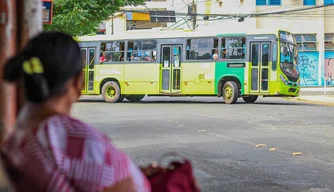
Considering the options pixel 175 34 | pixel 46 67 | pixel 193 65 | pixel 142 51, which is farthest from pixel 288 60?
pixel 46 67

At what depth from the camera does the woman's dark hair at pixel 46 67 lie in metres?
1.67

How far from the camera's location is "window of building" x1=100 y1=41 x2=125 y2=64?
23688mm

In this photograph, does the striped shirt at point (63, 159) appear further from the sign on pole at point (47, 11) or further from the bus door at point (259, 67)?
the bus door at point (259, 67)

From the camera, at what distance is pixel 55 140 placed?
1.60 meters

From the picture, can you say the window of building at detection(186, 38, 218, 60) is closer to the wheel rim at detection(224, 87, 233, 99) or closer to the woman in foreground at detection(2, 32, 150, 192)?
the wheel rim at detection(224, 87, 233, 99)

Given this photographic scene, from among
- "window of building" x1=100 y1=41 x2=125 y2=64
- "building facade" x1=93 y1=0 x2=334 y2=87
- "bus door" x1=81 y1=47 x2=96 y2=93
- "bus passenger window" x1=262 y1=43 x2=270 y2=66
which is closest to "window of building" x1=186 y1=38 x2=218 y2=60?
"bus passenger window" x1=262 y1=43 x2=270 y2=66

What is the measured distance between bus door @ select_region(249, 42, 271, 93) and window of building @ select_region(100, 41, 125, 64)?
19.7ft

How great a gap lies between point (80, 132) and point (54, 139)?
0.08 meters

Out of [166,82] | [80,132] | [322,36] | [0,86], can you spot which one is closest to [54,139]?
[80,132]

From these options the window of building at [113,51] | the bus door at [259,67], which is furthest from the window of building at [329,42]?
the window of building at [113,51]

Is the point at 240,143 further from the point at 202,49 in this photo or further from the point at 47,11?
the point at 202,49

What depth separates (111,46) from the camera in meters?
24.0

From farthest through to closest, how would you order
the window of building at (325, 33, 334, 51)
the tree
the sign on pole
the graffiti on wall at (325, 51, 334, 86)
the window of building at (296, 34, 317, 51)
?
the window of building at (325, 33, 334, 51) < the graffiti on wall at (325, 51, 334, 86) < the window of building at (296, 34, 317, 51) < the tree < the sign on pole

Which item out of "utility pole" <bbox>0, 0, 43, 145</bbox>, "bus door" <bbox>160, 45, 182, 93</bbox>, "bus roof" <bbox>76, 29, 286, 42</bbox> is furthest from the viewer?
"bus door" <bbox>160, 45, 182, 93</bbox>
